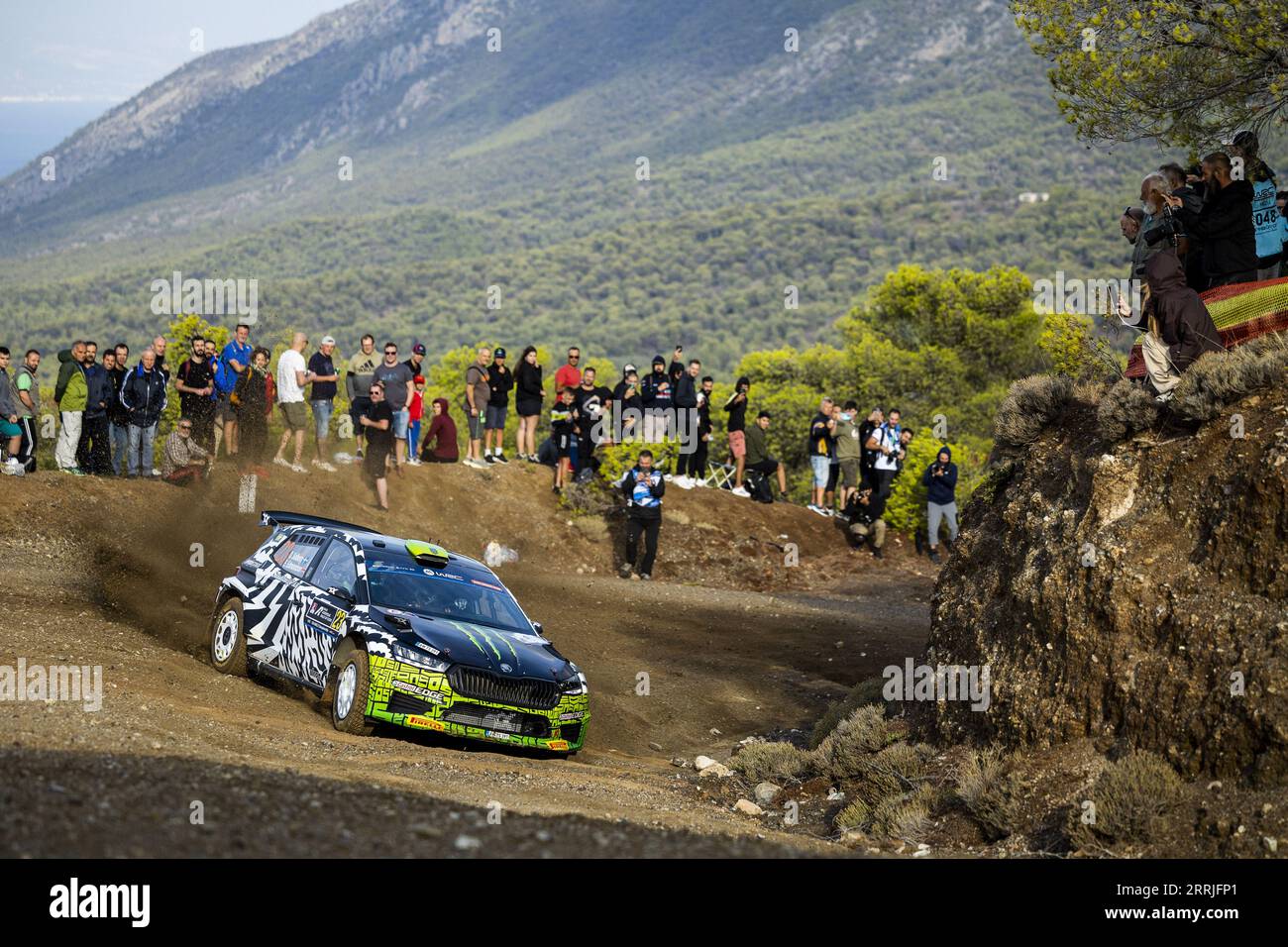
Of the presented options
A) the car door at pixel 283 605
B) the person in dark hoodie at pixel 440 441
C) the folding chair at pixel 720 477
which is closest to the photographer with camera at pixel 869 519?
the folding chair at pixel 720 477

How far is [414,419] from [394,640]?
15.0 m

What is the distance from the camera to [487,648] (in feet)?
40.8

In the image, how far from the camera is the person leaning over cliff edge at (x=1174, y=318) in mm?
11758

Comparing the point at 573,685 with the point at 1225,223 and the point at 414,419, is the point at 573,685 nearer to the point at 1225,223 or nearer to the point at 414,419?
the point at 1225,223

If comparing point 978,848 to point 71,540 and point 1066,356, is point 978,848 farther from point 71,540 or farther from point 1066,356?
point 71,540

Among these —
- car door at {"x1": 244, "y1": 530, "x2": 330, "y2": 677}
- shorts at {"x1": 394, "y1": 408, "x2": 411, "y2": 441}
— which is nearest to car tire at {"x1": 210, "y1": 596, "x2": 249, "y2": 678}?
car door at {"x1": 244, "y1": 530, "x2": 330, "y2": 677}

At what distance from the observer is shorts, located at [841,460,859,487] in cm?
2883

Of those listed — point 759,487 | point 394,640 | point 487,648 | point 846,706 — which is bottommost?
point 846,706

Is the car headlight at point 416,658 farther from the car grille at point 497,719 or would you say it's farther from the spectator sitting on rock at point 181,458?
the spectator sitting on rock at point 181,458

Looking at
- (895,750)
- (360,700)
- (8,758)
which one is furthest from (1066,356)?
(8,758)

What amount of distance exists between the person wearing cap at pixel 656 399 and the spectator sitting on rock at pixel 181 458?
8844mm

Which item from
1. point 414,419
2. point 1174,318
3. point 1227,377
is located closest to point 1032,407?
point 1174,318

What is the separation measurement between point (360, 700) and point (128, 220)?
183m

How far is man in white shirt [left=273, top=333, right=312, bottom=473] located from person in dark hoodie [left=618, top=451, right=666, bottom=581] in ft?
18.8
